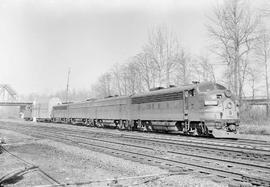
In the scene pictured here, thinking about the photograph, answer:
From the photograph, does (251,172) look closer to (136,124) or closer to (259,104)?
(136,124)

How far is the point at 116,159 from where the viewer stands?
35.4 feet

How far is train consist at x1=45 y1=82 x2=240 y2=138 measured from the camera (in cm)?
1650

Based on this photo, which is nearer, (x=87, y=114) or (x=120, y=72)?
(x=87, y=114)

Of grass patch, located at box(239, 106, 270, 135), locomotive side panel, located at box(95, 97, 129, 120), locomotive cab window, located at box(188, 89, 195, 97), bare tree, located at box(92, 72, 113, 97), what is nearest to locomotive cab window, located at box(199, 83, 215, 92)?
locomotive cab window, located at box(188, 89, 195, 97)

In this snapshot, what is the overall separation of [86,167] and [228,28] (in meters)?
28.9

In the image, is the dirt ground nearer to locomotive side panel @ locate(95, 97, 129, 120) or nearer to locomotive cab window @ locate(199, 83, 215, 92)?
locomotive cab window @ locate(199, 83, 215, 92)

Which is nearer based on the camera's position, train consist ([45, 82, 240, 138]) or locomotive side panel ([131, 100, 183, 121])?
train consist ([45, 82, 240, 138])

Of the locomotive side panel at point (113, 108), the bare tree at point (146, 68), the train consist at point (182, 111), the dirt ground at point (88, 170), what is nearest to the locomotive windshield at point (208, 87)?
the train consist at point (182, 111)

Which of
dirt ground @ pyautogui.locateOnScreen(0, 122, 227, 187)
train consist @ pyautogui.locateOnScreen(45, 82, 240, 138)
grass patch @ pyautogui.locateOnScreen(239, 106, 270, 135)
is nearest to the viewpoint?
dirt ground @ pyautogui.locateOnScreen(0, 122, 227, 187)

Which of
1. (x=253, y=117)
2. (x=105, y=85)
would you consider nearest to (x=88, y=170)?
(x=253, y=117)

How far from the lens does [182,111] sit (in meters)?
18.6

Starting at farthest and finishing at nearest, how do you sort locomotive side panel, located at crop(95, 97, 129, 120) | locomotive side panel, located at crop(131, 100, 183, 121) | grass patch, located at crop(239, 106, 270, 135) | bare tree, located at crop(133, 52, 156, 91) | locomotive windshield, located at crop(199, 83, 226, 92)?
1. bare tree, located at crop(133, 52, 156, 91)
2. grass patch, located at crop(239, 106, 270, 135)
3. locomotive side panel, located at crop(95, 97, 129, 120)
4. locomotive side panel, located at crop(131, 100, 183, 121)
5. locomotive windshield, located at crop(199, 83, 226, 92)

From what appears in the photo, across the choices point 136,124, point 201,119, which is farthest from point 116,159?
point 136,124

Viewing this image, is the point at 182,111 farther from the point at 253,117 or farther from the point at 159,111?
the point at 253,117
